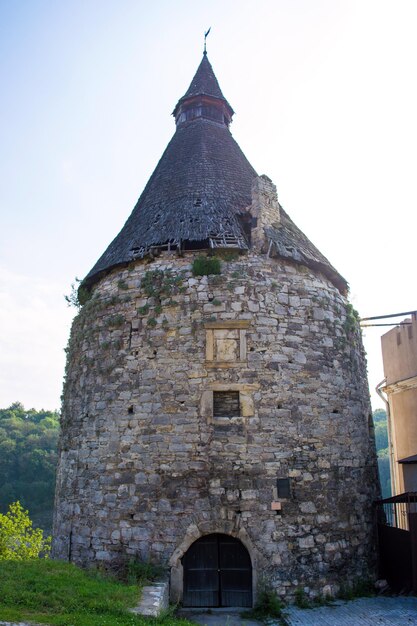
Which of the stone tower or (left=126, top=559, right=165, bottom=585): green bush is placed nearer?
(left=126, top=559, right=165, bottom=585): green bush

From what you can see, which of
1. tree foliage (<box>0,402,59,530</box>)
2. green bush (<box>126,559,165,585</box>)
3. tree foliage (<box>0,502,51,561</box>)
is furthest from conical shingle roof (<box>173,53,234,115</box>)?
tree foliage (<box>0,402,59,530</box>)

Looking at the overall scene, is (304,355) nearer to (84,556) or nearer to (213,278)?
(213,278)

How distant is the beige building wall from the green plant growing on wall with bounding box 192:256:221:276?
6.17 m

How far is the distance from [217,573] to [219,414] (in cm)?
265

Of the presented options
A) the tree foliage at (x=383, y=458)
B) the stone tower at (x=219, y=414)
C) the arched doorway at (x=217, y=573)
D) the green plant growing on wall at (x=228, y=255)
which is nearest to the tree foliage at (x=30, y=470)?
the tree foliage at (x=383, y=458)

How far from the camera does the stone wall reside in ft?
28.5

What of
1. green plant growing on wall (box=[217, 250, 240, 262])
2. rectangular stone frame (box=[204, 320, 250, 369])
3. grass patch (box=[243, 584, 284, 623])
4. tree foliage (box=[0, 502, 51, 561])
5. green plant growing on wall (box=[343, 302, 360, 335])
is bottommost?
tree foliage (box=[0, 502, 51, 561])

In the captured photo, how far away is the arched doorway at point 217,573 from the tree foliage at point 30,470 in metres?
32.4

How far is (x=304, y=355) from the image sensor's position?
386 inches

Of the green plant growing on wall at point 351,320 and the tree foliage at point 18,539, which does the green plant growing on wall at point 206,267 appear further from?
the tree foliage at point 18,539

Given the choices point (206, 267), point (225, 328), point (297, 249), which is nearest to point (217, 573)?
point (225, 328)

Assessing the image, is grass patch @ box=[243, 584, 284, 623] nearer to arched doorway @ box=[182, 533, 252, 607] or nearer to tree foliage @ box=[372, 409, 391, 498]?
arched doorway @ box=[182, 533, 252, 607]

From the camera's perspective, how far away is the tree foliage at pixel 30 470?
38.5 meters

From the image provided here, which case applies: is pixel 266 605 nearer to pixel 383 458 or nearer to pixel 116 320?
pixel 116 320
